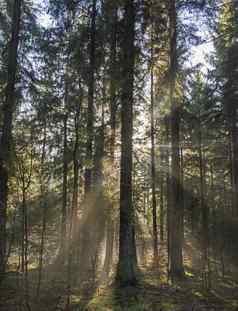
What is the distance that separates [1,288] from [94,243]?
13.0ft

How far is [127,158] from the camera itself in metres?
9.66

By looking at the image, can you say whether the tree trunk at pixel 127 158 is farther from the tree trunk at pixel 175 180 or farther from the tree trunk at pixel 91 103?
the tree trunk at pixel 175 180

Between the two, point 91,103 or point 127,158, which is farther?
point 91,103

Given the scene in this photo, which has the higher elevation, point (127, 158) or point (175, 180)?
point (127, 158)

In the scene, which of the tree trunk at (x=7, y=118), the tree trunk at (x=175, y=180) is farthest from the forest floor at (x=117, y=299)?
the tree trunk at (x=175, y=180)

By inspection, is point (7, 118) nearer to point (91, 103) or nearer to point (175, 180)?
point (91, 103)

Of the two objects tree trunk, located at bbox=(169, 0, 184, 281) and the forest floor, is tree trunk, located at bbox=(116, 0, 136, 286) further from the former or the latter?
tree trunk, located at bbox=(169, 0, 184, 281)

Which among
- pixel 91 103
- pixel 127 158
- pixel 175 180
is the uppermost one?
pixel 91 103

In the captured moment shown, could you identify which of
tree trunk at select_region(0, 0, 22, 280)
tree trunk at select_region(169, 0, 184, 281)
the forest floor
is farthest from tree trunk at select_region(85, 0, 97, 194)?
the forest floor

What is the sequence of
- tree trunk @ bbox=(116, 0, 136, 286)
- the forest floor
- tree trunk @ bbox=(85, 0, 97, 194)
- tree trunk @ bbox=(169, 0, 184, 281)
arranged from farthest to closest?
tree trunk @ bbox=(169, 0, 184, 281), tree trunk @ bbox=(116, 0, 136, 286), tree trunk @ bbox=(85, 0, 97, 194), the forest floor

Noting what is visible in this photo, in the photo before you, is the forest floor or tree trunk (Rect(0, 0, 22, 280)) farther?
tree trunk (Rect(0, 0, 22, 280))

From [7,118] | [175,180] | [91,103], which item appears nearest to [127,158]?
[91,103]

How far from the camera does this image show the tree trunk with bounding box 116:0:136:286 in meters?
9.23

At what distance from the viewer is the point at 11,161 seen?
746 centimetres
